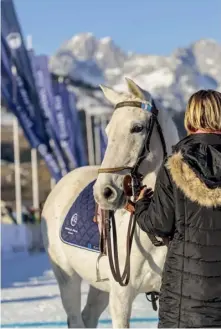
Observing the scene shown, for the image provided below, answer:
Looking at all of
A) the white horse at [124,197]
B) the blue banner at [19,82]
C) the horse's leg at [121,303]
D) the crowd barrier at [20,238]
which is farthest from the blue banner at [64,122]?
the horse's leg at [121,303]

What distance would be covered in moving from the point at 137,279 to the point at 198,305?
4.81ft

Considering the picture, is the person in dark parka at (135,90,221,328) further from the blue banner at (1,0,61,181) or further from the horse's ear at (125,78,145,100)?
the blue banner at (1,0,61,181)

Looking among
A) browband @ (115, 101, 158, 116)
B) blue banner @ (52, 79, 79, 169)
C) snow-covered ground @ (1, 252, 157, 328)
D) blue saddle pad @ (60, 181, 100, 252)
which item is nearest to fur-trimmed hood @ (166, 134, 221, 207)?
browband @ (115, 101, 158, 116)

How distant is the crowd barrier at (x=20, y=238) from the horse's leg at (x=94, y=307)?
14.5 meters

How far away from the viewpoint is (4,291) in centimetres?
1114

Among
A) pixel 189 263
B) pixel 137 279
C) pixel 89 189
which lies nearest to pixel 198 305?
pixel 189 263

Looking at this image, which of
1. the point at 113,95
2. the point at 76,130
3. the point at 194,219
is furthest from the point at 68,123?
the point at 194,219

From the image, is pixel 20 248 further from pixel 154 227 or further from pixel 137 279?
pixel 154 227

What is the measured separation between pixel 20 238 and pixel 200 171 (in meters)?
19.0

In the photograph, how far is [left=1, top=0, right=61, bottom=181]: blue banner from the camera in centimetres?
1700

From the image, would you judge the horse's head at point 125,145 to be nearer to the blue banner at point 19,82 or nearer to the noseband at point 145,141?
the noseband at point 145,141

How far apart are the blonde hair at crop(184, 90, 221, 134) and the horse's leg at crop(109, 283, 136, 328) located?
1.67 m

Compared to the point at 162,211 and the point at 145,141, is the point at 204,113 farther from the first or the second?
the point at 145,141

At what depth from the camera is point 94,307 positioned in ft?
19.5
